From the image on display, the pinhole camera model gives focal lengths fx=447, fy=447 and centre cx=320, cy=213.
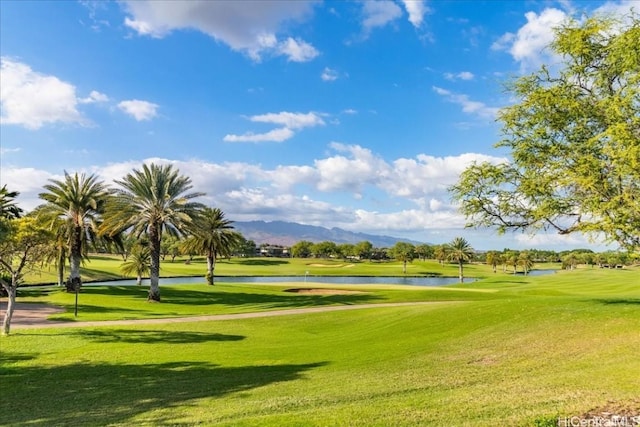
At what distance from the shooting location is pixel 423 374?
12680mm

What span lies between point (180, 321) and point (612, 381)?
73.9 ft

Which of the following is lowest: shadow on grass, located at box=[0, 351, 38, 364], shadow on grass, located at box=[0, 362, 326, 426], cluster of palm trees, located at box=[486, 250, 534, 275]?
cluster of palm trees, located at box=[486, 250, 534, 275]

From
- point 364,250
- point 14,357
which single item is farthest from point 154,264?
point 364,250

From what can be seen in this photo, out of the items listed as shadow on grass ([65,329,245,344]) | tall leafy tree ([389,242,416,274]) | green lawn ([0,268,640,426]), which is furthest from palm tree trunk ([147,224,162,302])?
tall leafy tree ([389,242,416,274])

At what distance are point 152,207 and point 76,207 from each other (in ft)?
25.2

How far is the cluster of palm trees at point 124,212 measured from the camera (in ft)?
127

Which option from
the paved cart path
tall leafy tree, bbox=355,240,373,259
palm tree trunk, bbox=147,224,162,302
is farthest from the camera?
tall leafy tree, bbox=355,240,373,259

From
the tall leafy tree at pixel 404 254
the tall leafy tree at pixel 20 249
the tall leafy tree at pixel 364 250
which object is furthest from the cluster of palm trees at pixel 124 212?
the tall leafy tree at pixel 364 250

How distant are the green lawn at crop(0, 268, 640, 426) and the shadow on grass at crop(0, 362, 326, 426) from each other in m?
0.06

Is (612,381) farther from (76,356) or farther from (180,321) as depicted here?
(180,321)

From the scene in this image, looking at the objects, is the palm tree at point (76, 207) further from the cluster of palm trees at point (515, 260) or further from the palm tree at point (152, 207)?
the cluster of palm trees at point (515, 260)

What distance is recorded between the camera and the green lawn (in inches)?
357

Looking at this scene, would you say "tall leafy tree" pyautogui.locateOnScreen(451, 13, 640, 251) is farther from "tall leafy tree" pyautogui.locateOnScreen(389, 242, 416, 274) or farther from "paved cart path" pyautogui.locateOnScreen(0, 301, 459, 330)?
"tall leafy tree" pyautogui.locateOnScreen(389, 242, 416, 274)

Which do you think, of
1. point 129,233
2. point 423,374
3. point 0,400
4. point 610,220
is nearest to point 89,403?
point 0,400
